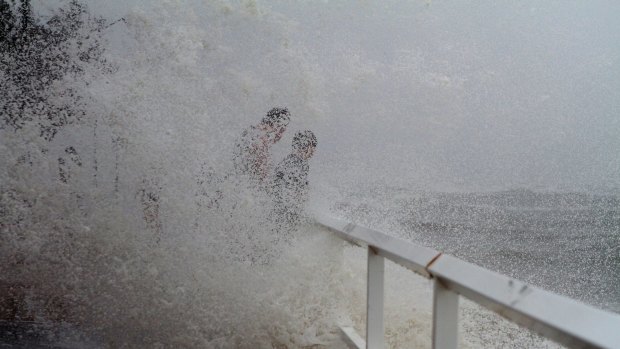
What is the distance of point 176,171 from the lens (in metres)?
5.95

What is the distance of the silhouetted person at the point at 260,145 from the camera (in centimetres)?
554

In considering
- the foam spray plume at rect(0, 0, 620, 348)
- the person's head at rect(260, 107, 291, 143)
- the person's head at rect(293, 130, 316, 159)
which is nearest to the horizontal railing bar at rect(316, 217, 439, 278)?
the foam spray plume at rect(0, 0, 620, 348)

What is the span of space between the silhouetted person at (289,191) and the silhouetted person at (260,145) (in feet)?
0.67

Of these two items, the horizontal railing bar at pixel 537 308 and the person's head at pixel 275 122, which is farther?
the person's head at pixel 275 122

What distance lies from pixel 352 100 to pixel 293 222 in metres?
5.17

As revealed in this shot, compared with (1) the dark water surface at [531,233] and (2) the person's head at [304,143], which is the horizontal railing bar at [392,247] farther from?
(1) the dark water surface at [531,233]

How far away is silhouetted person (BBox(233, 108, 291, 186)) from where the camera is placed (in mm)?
5545

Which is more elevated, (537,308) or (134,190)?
(134,190)

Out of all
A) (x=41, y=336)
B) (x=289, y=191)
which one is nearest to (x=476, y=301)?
(x=41, y=336)

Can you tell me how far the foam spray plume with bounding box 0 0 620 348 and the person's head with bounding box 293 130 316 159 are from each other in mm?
132

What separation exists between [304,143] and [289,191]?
6.36 feet

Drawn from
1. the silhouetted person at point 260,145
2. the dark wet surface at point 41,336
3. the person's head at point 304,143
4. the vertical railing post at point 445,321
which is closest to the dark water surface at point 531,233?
the person's head at point 304,143

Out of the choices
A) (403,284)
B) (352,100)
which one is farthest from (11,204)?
(352,100)

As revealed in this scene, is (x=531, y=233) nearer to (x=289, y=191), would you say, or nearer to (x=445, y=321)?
(x=289, y=191)
